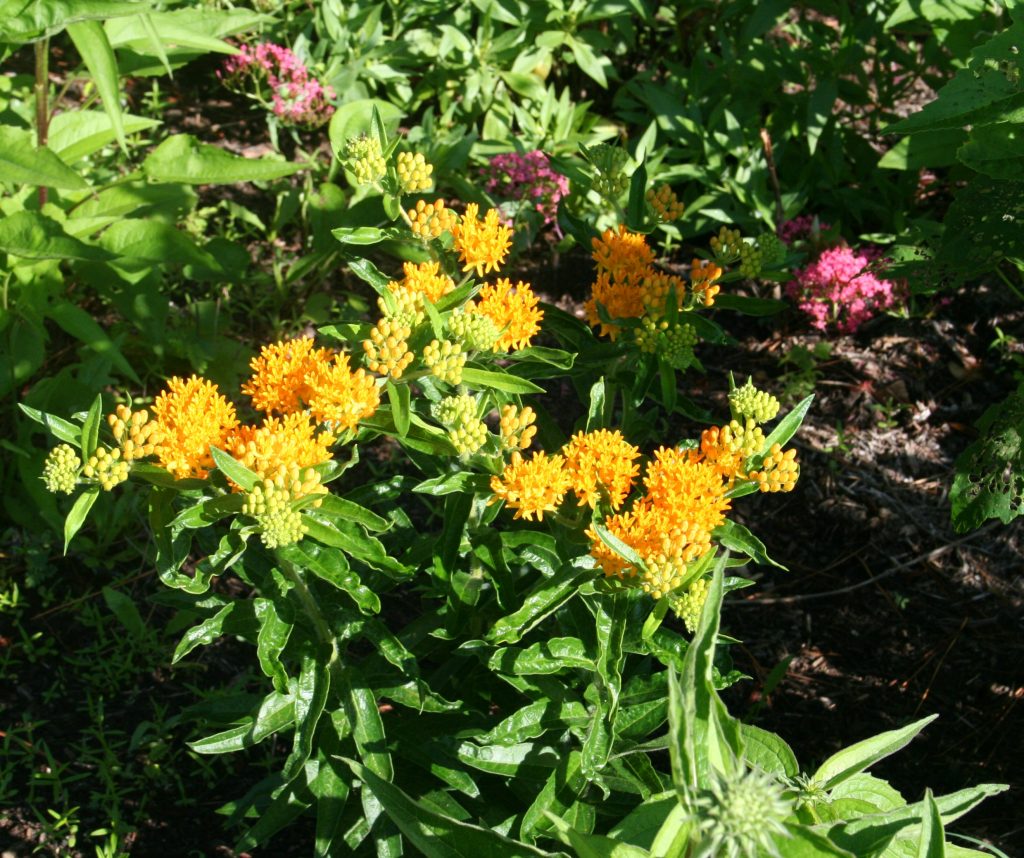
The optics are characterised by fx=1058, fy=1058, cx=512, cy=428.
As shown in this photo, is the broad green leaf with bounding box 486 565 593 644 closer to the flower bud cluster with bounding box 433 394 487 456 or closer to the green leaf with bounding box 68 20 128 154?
the flower bud cluster with bounding box 433 394 487 456

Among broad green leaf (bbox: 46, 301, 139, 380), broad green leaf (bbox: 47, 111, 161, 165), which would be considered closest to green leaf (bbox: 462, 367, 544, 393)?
broad green leaf (bbox: 46, 301, 139, 380)

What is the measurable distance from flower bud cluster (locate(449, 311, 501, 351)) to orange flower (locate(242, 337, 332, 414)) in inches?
11.6

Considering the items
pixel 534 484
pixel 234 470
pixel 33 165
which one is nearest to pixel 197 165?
pixel 33 165

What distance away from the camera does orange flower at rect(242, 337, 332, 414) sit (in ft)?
7.63

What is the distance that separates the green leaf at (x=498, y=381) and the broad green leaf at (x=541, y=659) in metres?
0.56

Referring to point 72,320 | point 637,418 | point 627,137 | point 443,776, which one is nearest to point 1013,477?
point 637,418

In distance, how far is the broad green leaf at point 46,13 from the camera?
302 cm

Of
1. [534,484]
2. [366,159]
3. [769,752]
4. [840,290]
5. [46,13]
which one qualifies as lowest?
[840,290]

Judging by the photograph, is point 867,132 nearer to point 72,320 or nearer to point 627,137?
point 627,137

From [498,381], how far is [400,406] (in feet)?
0.85

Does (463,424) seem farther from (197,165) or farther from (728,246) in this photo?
(197,165)

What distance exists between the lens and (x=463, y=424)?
7.41 feet

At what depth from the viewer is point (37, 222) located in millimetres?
3480

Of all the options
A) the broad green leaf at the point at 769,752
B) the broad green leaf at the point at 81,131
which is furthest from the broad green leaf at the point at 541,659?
the broad green leaf at the point at 81,131
